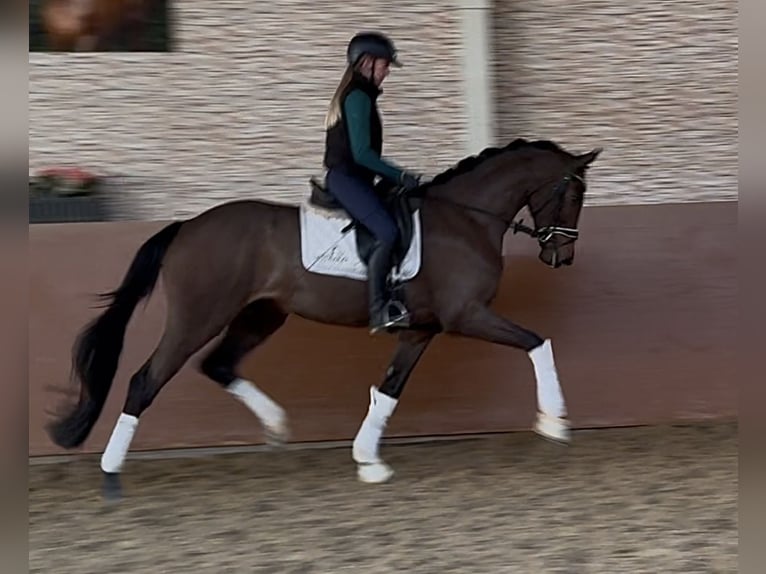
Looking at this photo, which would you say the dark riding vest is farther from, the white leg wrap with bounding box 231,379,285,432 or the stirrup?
the white leg wrap with bounding box 231,379,285,432

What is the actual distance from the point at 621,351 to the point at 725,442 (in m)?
0.90

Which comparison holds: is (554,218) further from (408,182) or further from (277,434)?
(277,434)

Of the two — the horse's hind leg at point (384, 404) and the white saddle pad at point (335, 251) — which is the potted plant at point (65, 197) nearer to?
the white saddle pad at point (335, 251)

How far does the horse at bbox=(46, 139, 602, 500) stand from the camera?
19.2 feet

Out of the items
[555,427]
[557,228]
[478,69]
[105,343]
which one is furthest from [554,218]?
[105,343]

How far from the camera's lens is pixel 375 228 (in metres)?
5.82

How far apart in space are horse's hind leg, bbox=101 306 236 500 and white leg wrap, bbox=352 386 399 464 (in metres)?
0.97

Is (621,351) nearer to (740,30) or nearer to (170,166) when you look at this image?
(170,166)

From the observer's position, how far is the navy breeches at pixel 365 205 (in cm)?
582

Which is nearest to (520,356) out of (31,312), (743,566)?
(31,312)

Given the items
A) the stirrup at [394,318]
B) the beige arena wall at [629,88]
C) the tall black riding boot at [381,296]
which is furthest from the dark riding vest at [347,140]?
the beige arena wall at [629,88]

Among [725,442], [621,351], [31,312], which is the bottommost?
[725,442]

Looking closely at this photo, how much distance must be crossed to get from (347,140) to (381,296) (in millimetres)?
861

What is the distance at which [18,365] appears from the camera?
3570 mm
